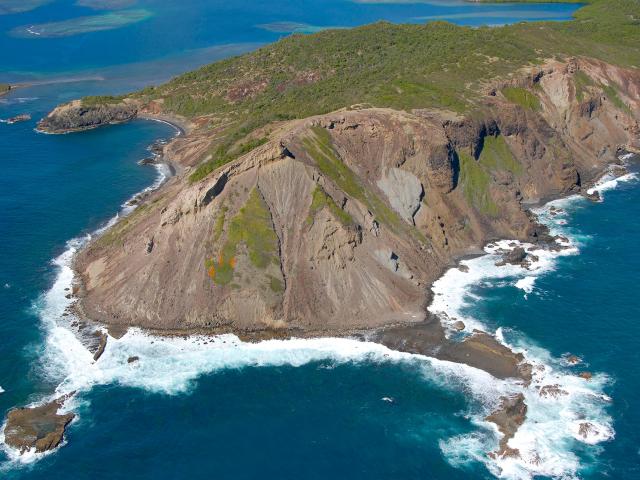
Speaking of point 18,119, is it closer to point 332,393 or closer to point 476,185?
point 476,185

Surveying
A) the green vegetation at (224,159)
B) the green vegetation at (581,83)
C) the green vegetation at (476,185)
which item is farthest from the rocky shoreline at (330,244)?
the green vegetation at (581,83)

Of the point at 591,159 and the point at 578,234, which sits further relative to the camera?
the point at 591,159

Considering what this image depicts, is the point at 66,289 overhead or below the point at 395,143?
below

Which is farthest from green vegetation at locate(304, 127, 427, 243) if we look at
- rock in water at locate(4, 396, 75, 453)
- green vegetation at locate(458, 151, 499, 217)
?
rock in water at locate(4, 396, 75, 453)

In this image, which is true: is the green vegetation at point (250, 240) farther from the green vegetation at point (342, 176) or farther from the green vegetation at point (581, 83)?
the green vegetation at point (581, 83)

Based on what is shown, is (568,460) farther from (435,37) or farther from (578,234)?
(435,37)

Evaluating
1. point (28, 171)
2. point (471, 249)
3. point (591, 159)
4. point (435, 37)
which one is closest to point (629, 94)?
point (591, 159)

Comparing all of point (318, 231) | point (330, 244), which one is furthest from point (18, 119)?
point (330, 244)

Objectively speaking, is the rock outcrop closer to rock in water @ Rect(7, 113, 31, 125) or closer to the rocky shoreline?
rock in water @ Rect(7, 113, 31, 125)
